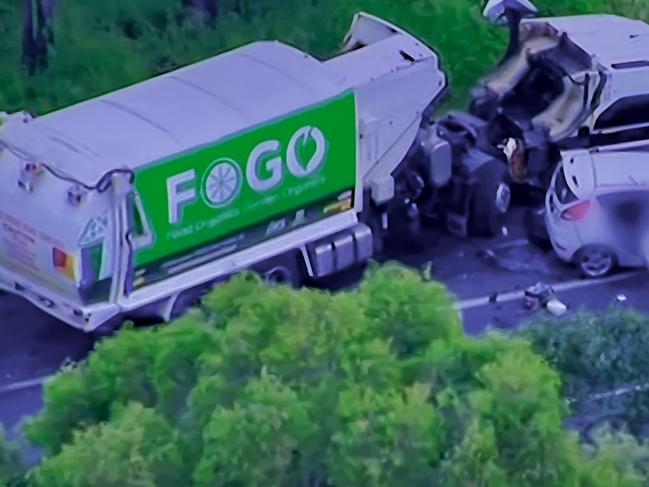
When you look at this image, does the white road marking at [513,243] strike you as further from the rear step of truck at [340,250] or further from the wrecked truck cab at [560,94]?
the rear step of truck at [340,250]

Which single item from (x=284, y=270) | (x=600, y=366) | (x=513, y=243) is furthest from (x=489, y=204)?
(x=600, y=366)

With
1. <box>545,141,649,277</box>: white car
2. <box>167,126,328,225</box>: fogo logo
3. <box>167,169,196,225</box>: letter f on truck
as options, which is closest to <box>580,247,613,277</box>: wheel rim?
<box>545,141,649,277</box>: white car

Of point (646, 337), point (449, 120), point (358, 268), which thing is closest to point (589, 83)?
point (449, 120)

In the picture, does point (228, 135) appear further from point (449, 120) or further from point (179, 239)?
point (449, 120)

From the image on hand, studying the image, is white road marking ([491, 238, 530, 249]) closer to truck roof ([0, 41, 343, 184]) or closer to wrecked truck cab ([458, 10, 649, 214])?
wrecked truck cab ([458, 10, 649, 214])

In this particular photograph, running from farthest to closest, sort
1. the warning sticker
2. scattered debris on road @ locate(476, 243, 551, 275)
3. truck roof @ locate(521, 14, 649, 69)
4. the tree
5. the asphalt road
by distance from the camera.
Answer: truck roof @ locate(521, 14, 649, 69) → scattered debris on road @ locate(476, 243, 551, 275) → the asphalt road → the warning sticker → the tree

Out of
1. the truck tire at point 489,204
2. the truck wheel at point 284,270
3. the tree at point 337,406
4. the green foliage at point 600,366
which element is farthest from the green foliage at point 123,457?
the truck tire at point 489,204

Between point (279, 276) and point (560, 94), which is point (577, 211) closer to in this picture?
point (560, 94)
